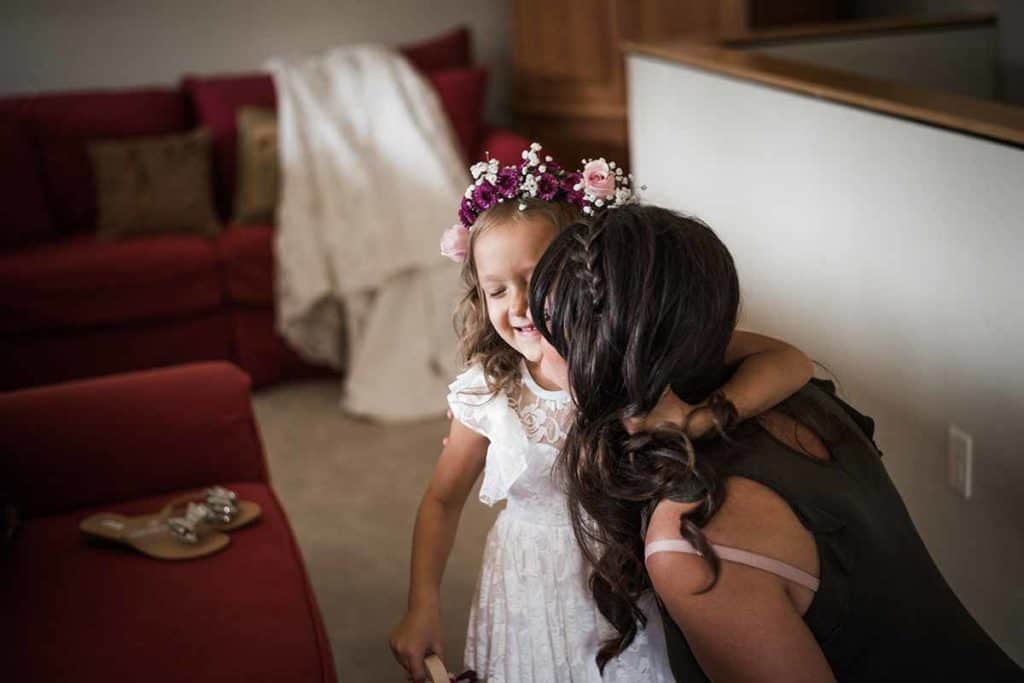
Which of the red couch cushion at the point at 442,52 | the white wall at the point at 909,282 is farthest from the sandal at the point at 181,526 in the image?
the red couch cushion at the point at 442,52

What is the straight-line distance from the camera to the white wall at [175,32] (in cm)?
477

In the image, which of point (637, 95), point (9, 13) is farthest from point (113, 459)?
point (9, 13)

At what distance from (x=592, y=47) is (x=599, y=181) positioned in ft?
10.6

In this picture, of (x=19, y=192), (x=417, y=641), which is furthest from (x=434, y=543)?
(x=19, y=192)

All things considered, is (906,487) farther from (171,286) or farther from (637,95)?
(171,286)

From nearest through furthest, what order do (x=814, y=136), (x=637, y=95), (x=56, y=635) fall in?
(x=56, y=635) < (x=814, y=136) < (x=637, y=95)

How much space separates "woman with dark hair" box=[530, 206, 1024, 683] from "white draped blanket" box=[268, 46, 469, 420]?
2698 millimetres

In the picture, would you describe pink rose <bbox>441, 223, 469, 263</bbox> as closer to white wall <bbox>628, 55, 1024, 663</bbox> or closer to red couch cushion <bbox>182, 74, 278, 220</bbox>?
white wall <bbox>628, 55, 1024, 663</bbox>

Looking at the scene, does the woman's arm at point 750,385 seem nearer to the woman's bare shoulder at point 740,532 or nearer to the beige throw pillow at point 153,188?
the woman's bare shoulder at point 740,532

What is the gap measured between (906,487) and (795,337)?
0.48m

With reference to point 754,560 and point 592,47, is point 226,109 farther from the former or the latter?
point 754,560

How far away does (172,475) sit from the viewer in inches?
92.0

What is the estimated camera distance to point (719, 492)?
45.8 inches

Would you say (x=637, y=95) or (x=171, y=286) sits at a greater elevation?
(x=637, y=95)
